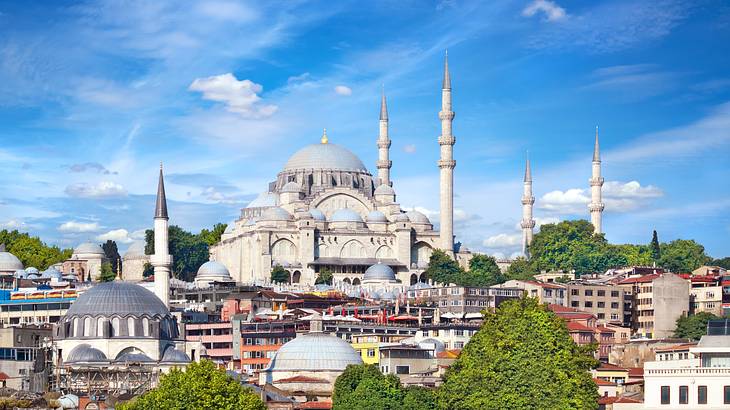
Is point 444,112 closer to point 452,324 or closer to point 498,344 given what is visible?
point 452,324

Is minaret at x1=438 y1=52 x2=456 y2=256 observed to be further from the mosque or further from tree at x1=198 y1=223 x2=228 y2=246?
tree at x1=198 y1=223 x2=228 y2=246

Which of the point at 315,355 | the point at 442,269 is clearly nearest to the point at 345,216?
the point at 442,269

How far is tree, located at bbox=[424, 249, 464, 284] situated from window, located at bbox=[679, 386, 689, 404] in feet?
152

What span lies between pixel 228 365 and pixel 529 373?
22737mm

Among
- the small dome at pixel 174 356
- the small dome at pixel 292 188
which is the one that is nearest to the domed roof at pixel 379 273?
the small dome at pixel 292 188

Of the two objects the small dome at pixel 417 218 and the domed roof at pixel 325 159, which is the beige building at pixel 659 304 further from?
the domed roof at pixel 325 159

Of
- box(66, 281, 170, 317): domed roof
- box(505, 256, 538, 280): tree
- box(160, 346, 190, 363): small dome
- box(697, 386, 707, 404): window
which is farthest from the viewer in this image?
box(505, 256, 538, 280): tree

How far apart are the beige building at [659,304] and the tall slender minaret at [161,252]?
2129cm

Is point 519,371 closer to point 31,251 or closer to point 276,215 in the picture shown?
point 276,215

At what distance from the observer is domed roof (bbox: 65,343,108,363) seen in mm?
61188

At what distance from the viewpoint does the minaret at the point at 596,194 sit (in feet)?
360

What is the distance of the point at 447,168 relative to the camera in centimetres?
10344

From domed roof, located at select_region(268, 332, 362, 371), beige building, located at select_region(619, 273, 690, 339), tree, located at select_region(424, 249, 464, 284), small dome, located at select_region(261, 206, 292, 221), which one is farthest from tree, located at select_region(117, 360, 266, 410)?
small dome, located at select_region(261, 206, 292, 221)

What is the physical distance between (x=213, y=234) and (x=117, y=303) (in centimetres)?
5466
